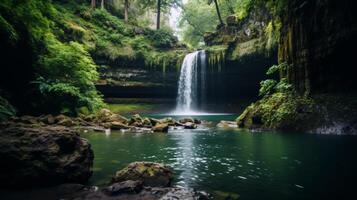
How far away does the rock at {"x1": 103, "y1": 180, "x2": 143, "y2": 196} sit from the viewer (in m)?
4.28

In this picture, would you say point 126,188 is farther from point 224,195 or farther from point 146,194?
point 224,195

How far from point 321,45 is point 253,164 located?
926 centimetres

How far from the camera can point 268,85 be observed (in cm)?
1697

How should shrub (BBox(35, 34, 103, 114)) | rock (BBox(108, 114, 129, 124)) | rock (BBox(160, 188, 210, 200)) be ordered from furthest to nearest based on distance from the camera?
1. rock (BBox(108, 114, 129, 124))
2. shrub (BBox(35, 34, 103, 114))
3. rock (BBox(160, 188, 210, 200))

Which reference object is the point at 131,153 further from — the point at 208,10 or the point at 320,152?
the point at 208,10

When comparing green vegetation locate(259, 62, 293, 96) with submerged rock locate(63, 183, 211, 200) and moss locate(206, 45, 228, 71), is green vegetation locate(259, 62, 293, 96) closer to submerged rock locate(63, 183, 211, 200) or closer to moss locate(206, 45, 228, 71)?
moss locate(206, 45, 228, 71)

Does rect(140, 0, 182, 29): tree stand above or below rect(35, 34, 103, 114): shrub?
above

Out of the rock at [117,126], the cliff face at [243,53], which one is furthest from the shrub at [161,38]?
the rock at [117,126]

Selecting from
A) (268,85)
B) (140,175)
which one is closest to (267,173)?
(140,175)

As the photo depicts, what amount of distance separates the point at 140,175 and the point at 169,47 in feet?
103

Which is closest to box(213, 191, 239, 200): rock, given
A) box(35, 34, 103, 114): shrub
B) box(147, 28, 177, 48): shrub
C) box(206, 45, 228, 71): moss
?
box(35, 34, 103, 114): shrub

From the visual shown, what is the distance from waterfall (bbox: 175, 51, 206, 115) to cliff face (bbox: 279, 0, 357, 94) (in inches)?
602

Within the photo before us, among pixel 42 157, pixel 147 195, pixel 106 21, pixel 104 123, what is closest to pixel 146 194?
pixel 147 195

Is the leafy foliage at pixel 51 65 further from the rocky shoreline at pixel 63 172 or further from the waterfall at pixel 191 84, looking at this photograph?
the waterfall at pixel 191 84
